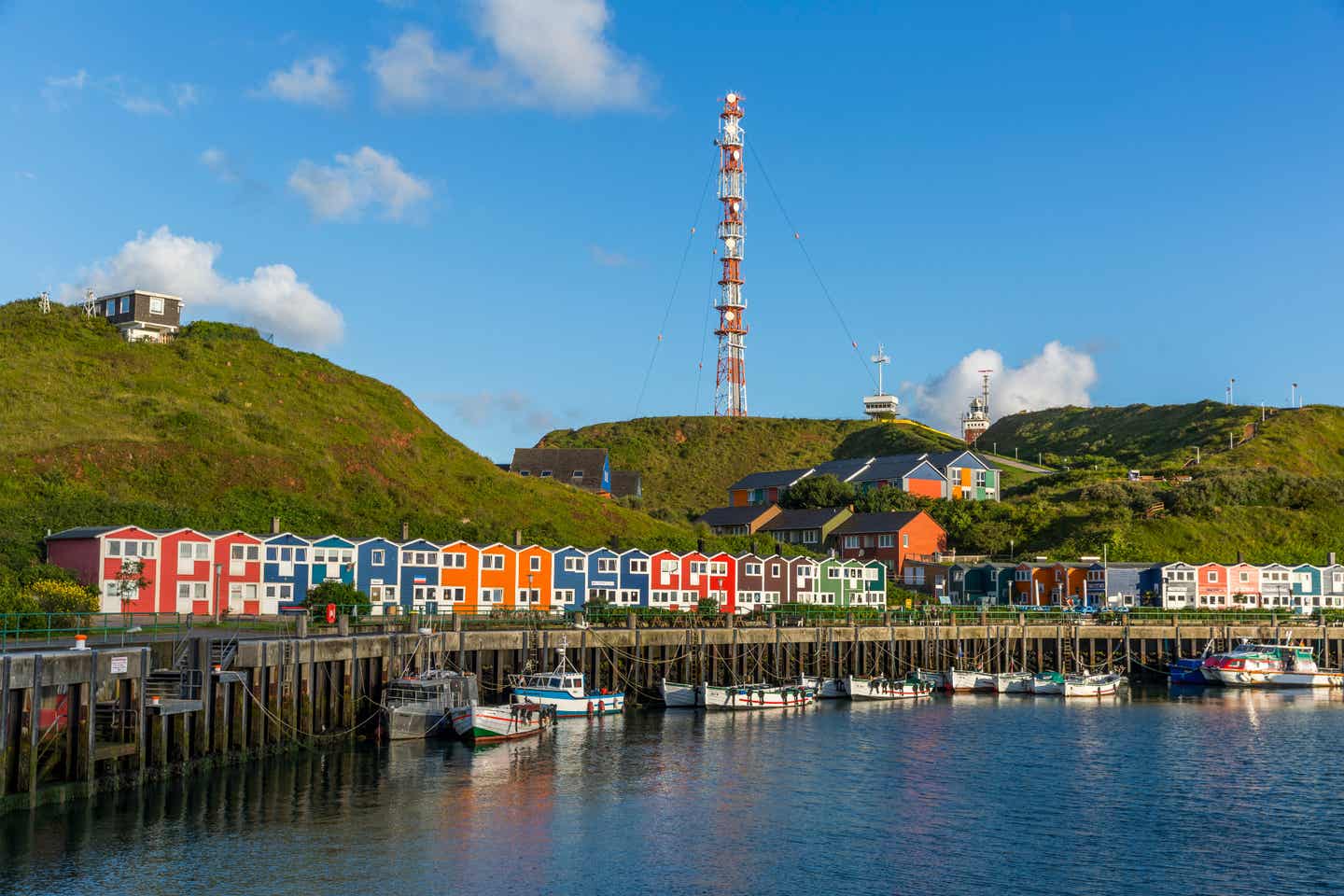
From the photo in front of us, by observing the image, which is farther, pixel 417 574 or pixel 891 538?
pixel 891 538

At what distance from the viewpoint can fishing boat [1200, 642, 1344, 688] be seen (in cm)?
9281

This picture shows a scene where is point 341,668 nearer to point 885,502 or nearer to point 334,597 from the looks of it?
point 334,597

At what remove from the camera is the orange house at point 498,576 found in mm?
86938

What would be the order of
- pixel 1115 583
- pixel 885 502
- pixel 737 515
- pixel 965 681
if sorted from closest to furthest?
1. pixel 965 681
2. pixel 1115 583
3. pixel 885 502
4. pixel 737 515

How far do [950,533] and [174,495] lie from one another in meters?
81.8

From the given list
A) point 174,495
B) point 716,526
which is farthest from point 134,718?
point 716,526

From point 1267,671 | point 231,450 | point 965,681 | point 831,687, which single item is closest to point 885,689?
point 831,687

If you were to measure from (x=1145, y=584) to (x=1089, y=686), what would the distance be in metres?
33.5

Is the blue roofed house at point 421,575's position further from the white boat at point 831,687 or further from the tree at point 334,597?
the white boat at point 831,687

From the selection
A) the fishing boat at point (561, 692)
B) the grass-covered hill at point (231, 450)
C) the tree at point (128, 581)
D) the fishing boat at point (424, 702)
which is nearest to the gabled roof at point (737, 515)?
the grass-covered hill at point (231, 450)

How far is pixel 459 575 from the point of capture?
281ft

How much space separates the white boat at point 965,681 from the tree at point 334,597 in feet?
131

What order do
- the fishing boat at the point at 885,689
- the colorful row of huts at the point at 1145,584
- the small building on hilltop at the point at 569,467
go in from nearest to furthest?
the fishing boat at the point at 885,689 < the colorful row of huts at the point at 1145,584 < the small building on hilltop at the point at 569,467

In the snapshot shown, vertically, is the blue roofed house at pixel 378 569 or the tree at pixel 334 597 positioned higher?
the blue roofed house at pixel 378 569
